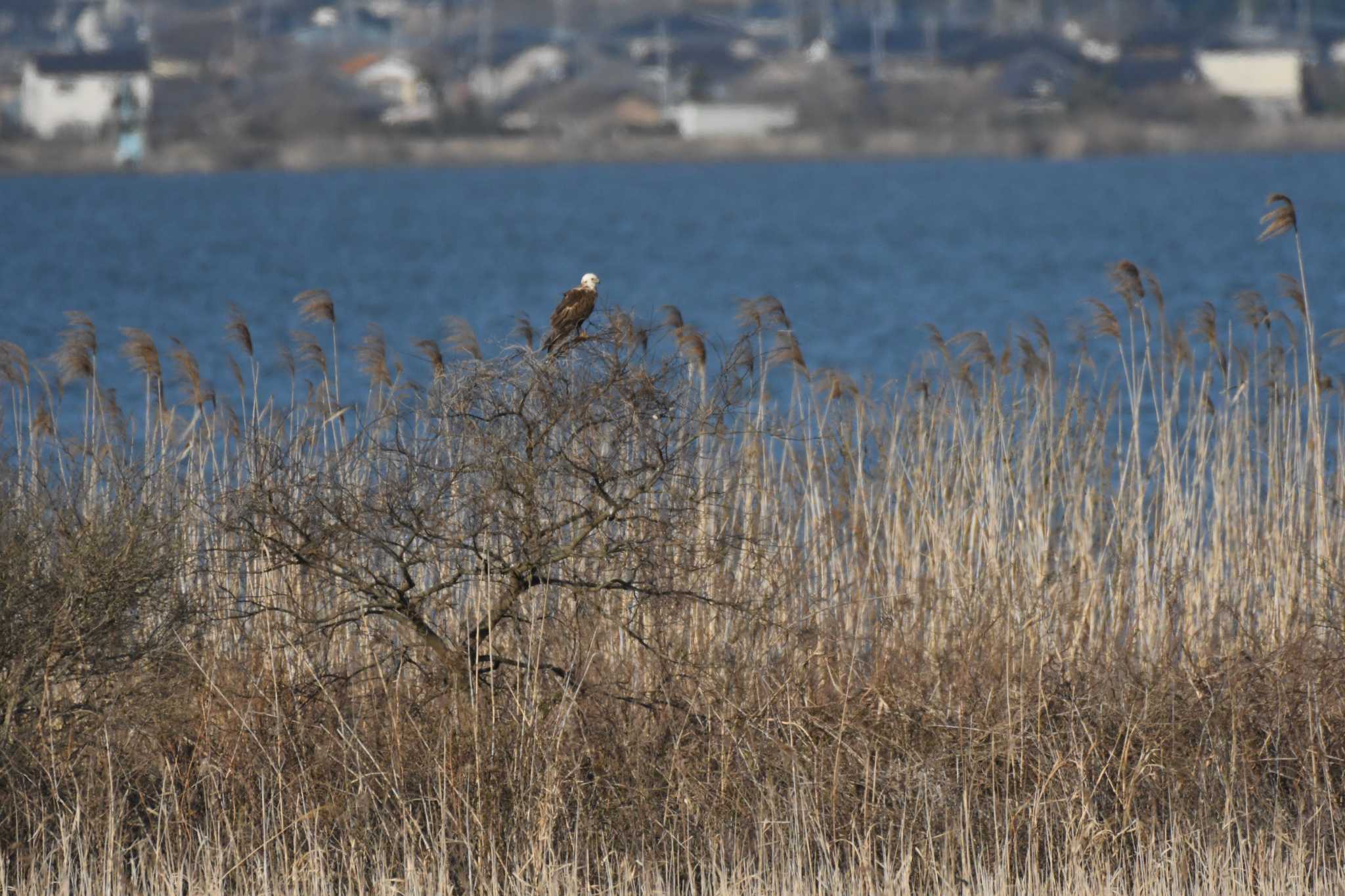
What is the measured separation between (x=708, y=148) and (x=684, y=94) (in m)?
9.24

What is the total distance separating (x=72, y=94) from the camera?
99812 millimetres

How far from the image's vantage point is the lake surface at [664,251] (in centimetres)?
2870

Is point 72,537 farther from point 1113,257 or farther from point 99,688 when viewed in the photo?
point 1113,257

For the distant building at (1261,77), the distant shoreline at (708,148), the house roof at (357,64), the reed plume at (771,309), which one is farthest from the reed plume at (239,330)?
the house roof at (357,64)

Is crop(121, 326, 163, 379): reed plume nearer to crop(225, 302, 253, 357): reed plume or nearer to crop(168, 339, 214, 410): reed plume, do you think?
crop(168, 339, 214, 410): reed plume

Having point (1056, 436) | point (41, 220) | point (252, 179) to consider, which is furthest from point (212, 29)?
point (1056, 436)

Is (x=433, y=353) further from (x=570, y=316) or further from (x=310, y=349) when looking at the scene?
(x=570, y=316)

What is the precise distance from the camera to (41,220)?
5581cm

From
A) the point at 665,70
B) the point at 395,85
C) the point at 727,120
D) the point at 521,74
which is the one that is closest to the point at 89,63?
the point at 395,85

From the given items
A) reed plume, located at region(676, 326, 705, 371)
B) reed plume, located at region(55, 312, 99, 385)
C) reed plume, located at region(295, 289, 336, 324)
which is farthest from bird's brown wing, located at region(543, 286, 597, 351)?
reed plume, located at region(55, 312, 99, 385)

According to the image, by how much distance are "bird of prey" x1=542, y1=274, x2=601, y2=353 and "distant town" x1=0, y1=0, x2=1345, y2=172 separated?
91.2 meters

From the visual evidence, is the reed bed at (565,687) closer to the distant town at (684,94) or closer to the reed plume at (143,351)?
the reed plume at (143,351)

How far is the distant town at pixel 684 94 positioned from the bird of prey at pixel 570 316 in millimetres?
91223

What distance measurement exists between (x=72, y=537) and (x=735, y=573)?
2.75 metres
